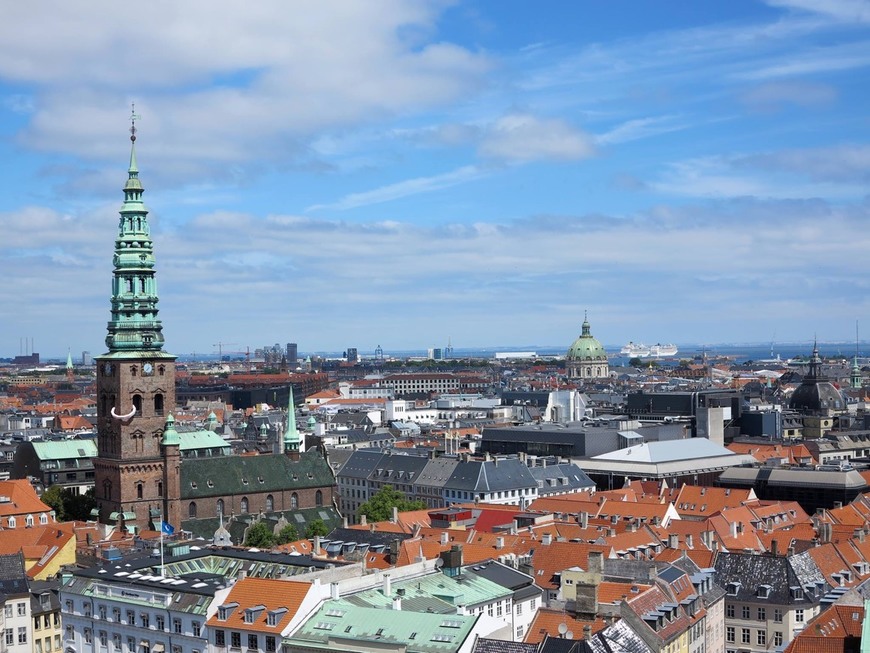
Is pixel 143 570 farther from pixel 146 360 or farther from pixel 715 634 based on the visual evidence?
pixel 146 360

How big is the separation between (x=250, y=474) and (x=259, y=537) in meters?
20.0

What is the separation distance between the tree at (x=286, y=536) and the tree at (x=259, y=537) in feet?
2.17

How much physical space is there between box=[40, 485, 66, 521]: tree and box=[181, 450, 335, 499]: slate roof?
44.1 ft

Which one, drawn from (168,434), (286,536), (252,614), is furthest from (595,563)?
(168,434)

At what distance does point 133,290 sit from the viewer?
128m

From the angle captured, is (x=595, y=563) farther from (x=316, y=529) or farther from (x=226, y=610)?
(x=316, y=529)

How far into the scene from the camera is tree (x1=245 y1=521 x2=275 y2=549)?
11769 centimetres

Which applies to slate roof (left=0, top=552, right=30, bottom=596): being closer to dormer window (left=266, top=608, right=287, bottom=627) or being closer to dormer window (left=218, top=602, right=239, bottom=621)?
dormer window (left=218, top=602, right=239, bottom=621)

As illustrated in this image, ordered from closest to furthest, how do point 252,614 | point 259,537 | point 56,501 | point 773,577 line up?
1. point 252,614
2. point 773,577
3. point 259,537
4. point 56,501

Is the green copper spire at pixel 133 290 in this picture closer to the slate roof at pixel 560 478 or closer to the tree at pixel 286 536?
the tree at pixel 286 536

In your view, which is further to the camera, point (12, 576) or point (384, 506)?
point (384, 506)

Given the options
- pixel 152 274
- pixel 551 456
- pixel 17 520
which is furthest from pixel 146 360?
pixel 551 456

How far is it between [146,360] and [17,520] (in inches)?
769

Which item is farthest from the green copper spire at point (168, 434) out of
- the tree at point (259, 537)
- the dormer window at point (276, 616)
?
the dormer window at point (276, 616)
